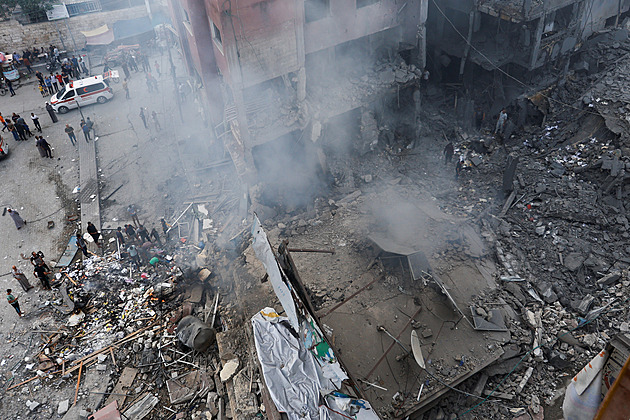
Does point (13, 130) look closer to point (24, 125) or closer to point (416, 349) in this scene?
point (24, 125)

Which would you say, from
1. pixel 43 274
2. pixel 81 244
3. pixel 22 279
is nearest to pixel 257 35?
pixel 81 244

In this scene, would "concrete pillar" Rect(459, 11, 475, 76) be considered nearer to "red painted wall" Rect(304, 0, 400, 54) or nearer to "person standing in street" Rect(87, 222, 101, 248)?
"red painted wall" Rect(304, 0, 400, 54)

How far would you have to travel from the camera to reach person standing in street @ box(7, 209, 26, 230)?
46.3 feet

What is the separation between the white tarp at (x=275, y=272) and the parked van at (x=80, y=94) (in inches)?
659

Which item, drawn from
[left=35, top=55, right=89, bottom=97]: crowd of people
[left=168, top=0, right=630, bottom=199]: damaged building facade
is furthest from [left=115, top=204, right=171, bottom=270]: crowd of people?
[left=35, top=55, right=89, bottom=97]: crowd of people

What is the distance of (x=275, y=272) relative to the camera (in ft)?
24.2

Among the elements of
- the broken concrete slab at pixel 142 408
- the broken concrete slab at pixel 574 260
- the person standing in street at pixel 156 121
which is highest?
the person standing in street at pixel 156 121

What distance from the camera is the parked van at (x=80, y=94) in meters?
20.0

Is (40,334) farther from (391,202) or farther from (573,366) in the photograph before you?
(573,366)

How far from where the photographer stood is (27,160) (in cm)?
1752

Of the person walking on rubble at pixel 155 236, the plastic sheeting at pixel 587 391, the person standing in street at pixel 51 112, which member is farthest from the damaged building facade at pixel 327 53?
the plastic sheeting at pixel 587 391

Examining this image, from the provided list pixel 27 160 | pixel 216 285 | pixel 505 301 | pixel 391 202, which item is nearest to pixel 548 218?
pixel 505 301

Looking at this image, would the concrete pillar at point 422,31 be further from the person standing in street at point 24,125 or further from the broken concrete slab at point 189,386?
the person standing in street at point 24,125

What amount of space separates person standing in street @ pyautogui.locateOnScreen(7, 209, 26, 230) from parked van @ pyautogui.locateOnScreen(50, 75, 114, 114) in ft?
24.7
